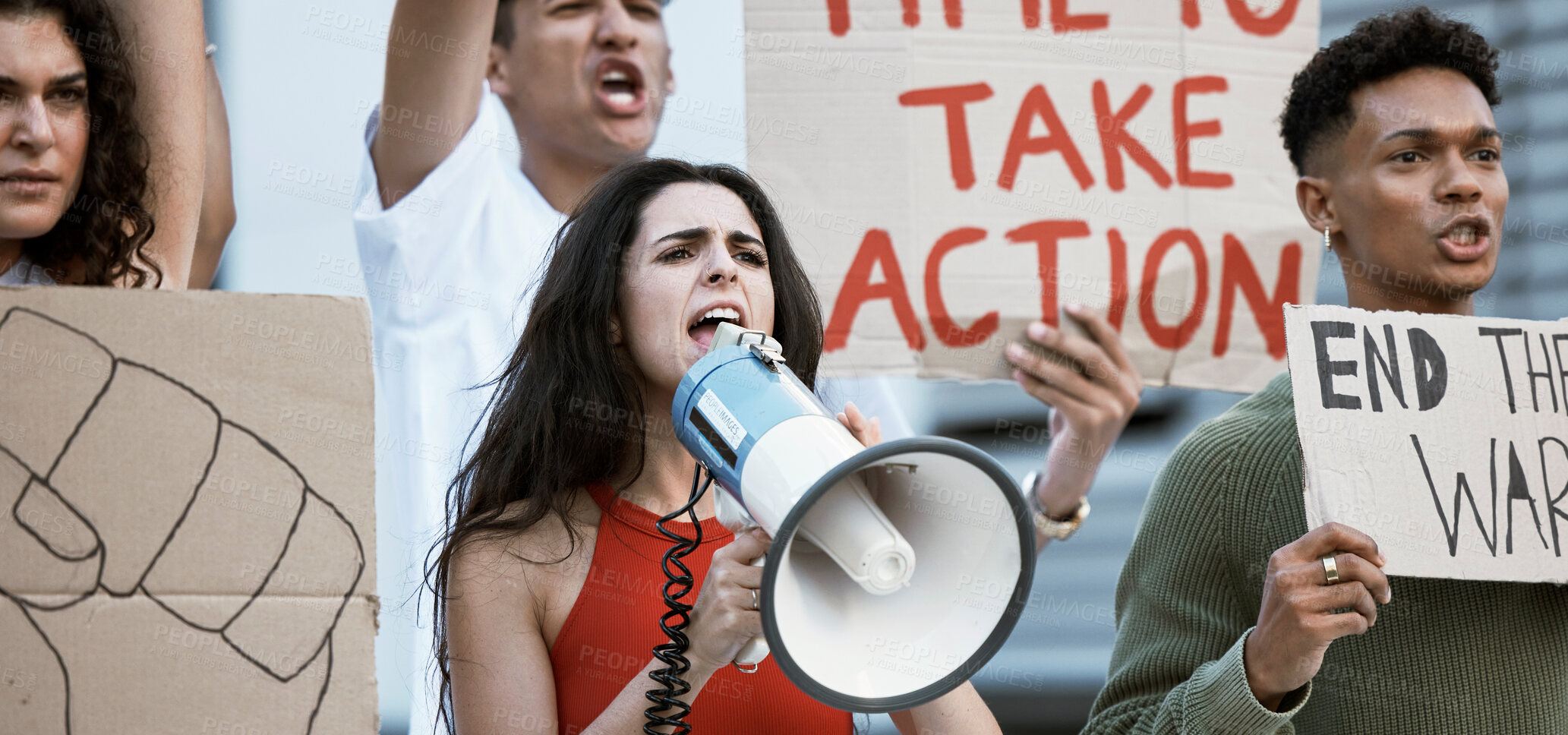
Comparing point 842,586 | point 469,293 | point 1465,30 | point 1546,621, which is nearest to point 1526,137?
point 1465,30

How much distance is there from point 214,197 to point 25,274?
29.7 inches

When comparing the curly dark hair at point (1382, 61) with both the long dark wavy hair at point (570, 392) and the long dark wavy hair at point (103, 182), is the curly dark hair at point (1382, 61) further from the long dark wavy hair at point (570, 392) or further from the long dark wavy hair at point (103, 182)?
the long dark wavy hair at point (103, 182)

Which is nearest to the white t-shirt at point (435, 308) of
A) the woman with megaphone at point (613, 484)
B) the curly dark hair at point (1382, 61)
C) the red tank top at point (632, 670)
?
the woman with megaphone at point (613, 484)

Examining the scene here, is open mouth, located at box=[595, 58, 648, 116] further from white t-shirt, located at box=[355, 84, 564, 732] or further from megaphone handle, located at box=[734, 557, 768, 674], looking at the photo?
megaphone handle, located at box=[734, 557, 768, 674]

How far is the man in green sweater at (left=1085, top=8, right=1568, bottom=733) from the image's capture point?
187cm

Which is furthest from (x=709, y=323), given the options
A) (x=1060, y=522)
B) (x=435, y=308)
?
(x=1060, y=522)

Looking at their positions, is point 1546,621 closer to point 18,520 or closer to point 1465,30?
point 1465,30

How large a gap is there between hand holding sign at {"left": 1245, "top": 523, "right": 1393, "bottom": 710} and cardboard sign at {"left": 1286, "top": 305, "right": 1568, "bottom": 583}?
2.4 inches

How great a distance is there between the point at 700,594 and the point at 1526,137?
343cm

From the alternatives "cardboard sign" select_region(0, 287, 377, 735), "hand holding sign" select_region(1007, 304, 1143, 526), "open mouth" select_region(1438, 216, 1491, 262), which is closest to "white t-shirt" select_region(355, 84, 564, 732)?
"hand holding sign" select_region(1007, 304, 1143, 526)

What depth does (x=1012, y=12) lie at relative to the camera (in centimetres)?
302

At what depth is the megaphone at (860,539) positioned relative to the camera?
142 cm

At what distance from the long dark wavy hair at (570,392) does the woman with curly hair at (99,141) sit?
54 cm

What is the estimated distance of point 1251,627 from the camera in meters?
2.13
